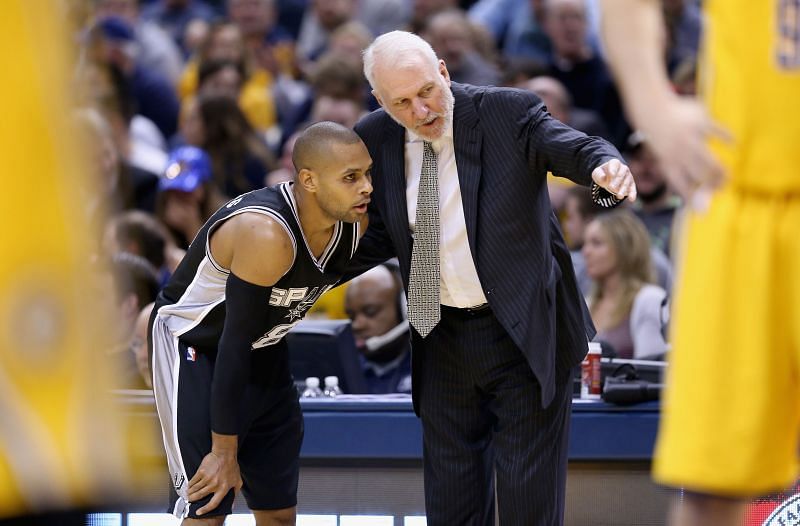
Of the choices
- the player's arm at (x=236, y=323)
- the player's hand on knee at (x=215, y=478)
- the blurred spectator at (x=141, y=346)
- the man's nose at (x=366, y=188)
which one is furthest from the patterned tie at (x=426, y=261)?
the blurred spectator at (x=141, y=346)

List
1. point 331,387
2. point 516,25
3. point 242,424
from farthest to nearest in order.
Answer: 1. point 516,25
2. point 331,387
3. point 242,424

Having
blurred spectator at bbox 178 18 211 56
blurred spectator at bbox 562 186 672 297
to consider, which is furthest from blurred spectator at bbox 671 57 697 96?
blurred spectator at bbox 178 18 211 56

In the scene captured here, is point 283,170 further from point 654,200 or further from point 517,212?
point 517,212

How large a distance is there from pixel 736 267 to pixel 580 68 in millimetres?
6409

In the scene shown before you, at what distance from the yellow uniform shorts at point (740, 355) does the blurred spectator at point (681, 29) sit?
624 cm

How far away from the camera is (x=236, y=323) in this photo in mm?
3957

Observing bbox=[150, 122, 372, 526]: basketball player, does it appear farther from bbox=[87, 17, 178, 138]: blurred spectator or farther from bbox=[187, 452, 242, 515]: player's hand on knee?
bbox=[87, 17, 178, 138]: blurred spectator

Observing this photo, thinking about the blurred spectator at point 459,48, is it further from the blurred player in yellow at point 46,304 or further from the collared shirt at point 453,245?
the blurred player in yellow at point 46,304

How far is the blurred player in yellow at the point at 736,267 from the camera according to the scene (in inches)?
84.4

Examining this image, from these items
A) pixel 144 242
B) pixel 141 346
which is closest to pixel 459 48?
pixel 144 242

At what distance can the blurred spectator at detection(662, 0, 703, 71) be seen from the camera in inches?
Answer: 327

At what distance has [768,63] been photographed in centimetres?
220

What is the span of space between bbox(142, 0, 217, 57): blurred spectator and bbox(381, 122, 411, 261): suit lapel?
6973mm

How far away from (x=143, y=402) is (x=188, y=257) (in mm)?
920
